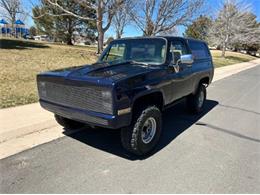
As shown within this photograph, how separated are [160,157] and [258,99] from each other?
6463 mm

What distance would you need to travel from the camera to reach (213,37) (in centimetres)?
3769

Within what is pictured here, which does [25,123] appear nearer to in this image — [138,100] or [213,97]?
[138,100]

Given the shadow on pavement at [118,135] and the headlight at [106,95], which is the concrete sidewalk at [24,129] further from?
the headlight at [106,95]

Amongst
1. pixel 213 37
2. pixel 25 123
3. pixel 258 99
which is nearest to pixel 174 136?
pixel 25 123

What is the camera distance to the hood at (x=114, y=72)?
3.40m

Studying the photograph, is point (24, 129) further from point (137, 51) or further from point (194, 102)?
point (194, 102)

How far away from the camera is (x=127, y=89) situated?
10.7 feet

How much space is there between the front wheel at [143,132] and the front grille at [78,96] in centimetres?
62

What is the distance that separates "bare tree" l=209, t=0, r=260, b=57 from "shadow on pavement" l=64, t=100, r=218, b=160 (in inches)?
1211

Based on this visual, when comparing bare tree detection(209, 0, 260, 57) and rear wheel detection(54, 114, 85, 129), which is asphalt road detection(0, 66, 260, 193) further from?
bare tree detection(209, 0, 260, 57)

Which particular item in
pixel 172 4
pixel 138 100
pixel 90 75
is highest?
pixel 172 4

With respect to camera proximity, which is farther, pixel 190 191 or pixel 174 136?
pixel 174 136

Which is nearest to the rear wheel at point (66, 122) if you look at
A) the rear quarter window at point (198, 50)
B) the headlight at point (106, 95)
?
the headlight at point (106, 95)

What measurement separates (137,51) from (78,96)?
72.3 inches
